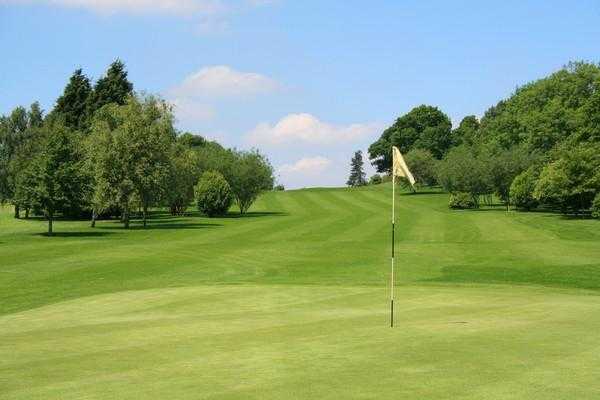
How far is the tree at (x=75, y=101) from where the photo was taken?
9188 cm

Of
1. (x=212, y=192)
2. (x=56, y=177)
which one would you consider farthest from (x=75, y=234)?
(x=212, y=192)

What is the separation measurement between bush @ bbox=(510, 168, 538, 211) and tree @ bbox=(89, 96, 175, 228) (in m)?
43.6

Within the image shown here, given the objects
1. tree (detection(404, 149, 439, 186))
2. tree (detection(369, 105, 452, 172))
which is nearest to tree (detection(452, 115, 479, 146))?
tree (detection(369, 105, 452, 172))

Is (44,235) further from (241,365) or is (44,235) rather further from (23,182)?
(241,365)

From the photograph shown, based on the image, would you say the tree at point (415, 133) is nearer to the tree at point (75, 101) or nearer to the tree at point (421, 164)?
the tree at point (421, 164)

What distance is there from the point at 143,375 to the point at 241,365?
160 cm

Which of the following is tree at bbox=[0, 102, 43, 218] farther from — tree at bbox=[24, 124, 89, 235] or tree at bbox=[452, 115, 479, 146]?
tree at bbox=[452, 115, 479, 146]

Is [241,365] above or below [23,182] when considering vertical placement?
below

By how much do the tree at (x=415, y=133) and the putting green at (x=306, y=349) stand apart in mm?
134715

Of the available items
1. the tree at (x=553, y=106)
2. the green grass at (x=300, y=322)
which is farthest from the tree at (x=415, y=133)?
the green grass at (x=300, y=322)

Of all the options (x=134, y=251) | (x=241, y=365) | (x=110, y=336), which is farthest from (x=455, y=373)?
(x=134, y=251)

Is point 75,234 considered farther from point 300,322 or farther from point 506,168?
point 506,168

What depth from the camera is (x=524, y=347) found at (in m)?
12.2

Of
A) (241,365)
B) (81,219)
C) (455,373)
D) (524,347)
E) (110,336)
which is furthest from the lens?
(81,219)
